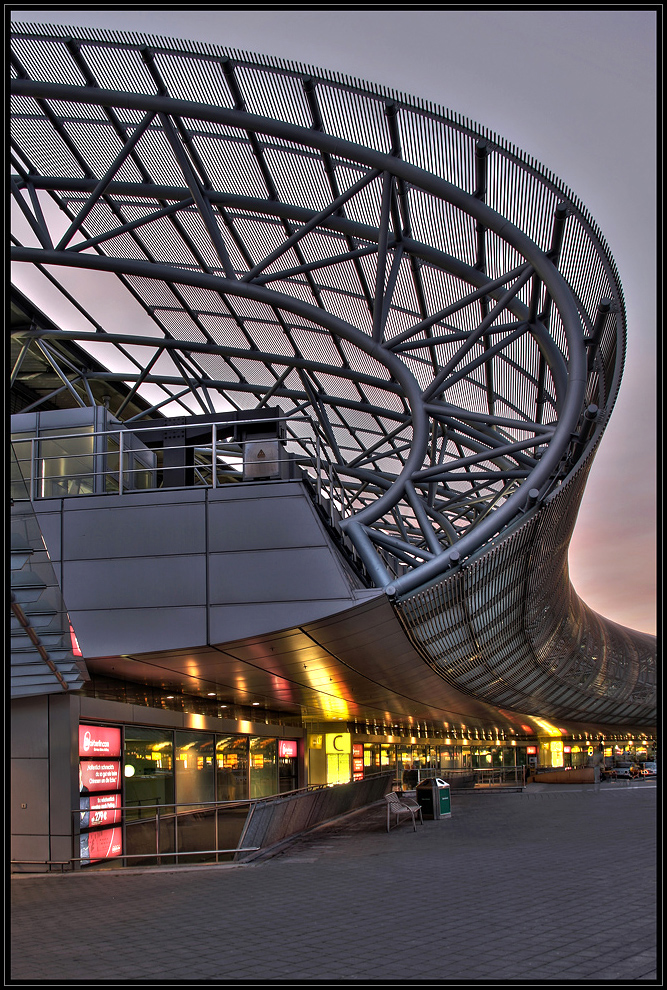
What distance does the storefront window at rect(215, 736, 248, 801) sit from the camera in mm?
24175

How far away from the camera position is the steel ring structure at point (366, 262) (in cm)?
2005

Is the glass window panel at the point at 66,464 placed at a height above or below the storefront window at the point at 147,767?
above

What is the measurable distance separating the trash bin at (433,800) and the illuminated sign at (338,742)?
15.6 meters

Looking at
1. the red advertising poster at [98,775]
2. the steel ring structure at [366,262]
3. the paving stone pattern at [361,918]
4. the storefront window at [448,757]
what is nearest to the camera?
the paving stone pattern at [361,918]

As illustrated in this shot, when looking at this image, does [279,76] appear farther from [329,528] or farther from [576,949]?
[576,949]

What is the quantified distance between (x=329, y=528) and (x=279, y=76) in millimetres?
9815

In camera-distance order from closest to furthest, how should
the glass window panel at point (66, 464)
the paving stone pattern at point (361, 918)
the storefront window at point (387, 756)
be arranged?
the paving stone pattern at point (361, 918)
the glass window panel at point (66, 464)
the storefront window at point (387, 756)

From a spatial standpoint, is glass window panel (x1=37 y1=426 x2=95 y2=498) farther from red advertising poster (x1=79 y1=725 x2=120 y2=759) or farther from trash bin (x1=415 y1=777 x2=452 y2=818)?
trash bin (x1=415 y1=777 x2=452 y2=818)

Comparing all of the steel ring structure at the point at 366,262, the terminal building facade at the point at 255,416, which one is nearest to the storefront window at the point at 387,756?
the terminal building facade at the point at 255,416

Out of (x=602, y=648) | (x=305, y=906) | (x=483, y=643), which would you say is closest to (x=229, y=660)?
(x=305, y=906)

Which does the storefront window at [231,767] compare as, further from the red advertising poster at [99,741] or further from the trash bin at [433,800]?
the red advertising poster at [99,741]

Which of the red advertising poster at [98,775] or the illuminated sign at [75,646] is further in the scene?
the illuminated sign at [75,646]

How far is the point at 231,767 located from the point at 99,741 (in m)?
9.65

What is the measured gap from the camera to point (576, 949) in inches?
283
